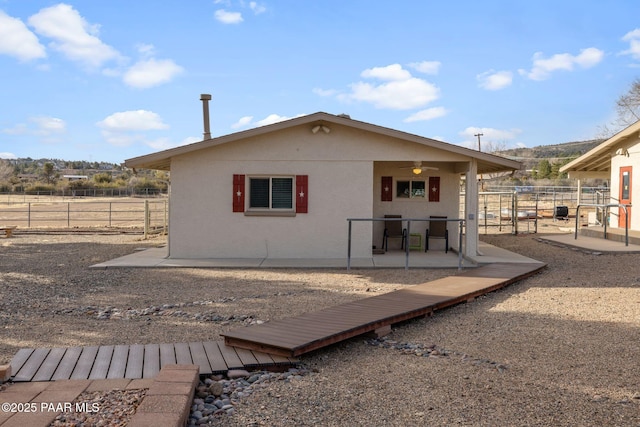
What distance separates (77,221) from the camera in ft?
97.9

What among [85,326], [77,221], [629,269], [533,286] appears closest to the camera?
[85,326]

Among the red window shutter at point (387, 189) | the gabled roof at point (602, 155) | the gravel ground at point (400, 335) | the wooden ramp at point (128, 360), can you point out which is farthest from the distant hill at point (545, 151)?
the wooden ramp at point (128, 360)

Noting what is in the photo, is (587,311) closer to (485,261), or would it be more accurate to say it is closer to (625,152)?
(485,261)

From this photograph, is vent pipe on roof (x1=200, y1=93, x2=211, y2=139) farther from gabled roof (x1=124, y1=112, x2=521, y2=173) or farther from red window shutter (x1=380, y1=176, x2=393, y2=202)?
red window shutter (x1=380, y1=176, x2=393, y2=202)

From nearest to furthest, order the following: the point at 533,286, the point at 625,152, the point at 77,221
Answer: the point at 533,286, the point at 625,152, the point at 77,221

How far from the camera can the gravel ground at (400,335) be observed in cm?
413

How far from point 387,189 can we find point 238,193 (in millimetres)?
3802

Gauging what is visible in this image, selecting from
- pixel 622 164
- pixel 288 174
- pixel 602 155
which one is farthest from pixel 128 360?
pixel 602 155

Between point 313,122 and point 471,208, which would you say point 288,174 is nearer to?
point 313,122

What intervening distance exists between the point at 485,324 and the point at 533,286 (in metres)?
2.99

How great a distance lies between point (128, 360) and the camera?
199 inches

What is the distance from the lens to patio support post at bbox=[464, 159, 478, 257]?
12.5 meters

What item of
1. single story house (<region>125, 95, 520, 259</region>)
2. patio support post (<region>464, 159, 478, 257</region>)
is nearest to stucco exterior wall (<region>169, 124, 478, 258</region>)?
single story house (<region>125, 95, 520, 259</region>)

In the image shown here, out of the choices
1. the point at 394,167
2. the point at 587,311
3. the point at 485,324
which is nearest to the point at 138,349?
the point at 485,324
